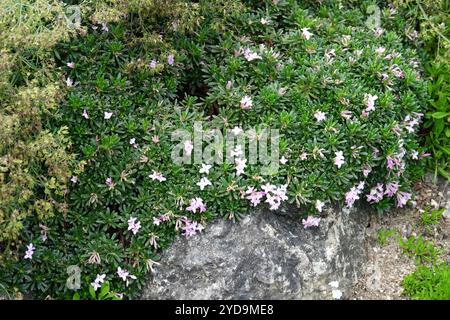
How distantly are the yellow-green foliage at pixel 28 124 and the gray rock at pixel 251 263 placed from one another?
807mm

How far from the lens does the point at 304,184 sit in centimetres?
437

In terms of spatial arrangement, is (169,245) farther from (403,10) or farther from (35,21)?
(403,10)

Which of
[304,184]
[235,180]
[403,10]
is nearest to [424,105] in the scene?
[403,10]

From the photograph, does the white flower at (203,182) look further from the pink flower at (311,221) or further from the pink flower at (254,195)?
the pink flower at (311,221)

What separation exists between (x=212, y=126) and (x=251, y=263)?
0.91 meters

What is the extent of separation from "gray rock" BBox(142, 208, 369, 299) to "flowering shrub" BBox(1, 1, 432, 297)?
0.30 ft

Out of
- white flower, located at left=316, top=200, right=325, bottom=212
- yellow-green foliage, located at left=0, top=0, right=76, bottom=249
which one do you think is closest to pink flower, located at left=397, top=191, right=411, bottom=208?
white flower, located at left=316, top=200, right=325, bottom=212

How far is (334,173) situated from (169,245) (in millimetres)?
1127

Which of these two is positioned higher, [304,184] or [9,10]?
[9,10]

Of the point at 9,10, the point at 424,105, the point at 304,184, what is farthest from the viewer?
the point at 424,105

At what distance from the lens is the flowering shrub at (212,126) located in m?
4.27

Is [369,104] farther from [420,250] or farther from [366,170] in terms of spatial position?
[420,250]

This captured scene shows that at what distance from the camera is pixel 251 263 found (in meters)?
4.27

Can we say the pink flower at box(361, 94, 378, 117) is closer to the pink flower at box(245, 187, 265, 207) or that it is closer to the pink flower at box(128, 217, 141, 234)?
the pink flower at box(245, 187, 265, 207)
